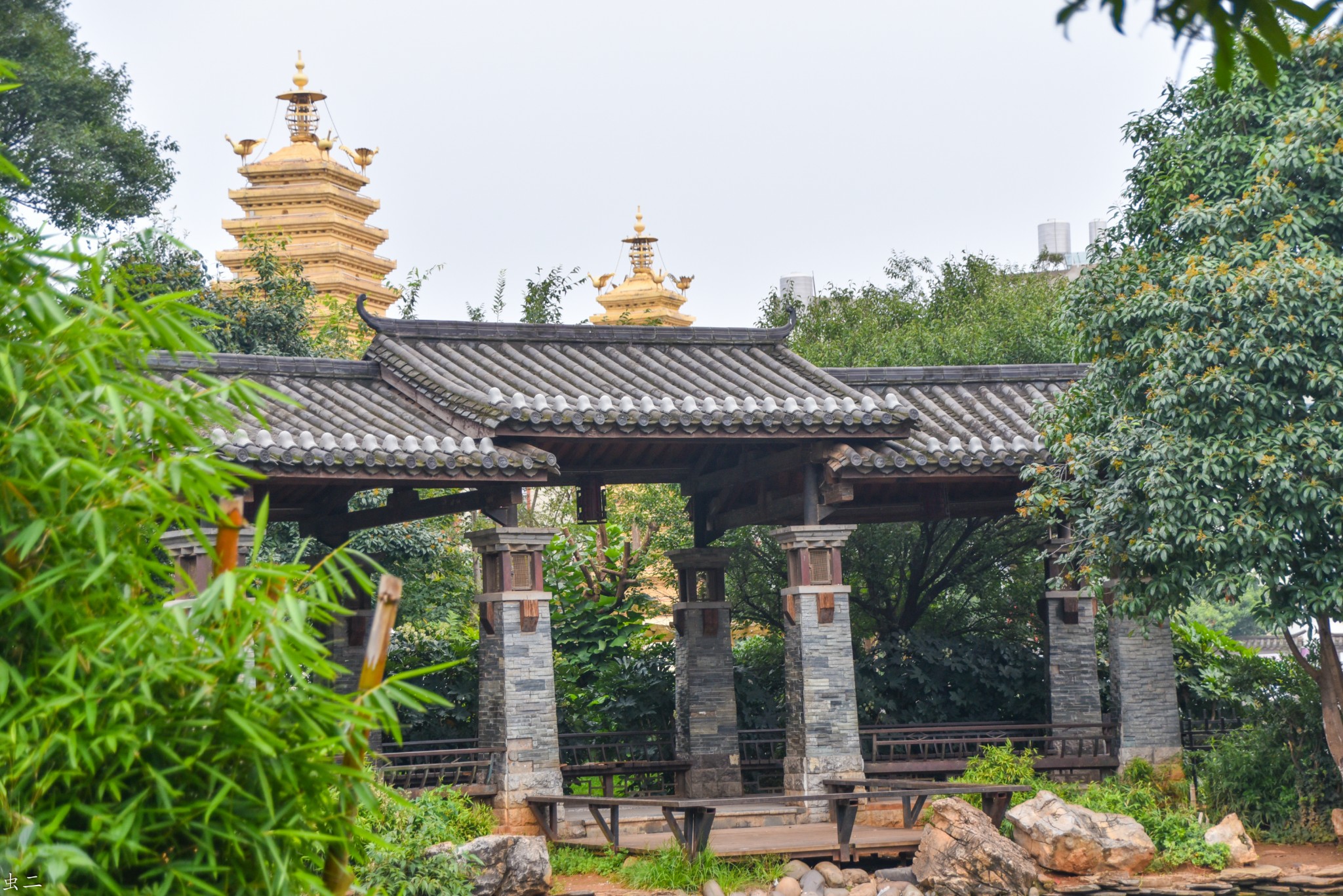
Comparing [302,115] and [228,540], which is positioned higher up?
[302,115]

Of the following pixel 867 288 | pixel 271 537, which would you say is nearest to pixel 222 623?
pixel 271 537

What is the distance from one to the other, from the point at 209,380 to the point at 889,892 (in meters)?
7.68

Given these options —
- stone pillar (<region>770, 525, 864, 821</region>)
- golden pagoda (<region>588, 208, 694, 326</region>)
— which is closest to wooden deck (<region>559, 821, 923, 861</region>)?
stone pillar (<region>770, 525, 864, 821</region>)

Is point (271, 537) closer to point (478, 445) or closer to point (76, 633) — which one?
point (478, 445)

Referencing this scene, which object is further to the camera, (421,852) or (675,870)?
(675,870)

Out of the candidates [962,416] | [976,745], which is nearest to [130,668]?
[962,416]

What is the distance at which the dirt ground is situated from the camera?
10.4 metres

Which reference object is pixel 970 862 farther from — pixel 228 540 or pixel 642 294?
pixel 642 294

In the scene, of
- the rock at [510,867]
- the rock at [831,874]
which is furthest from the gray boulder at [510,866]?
the rock at [831,874]

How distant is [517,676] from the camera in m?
11.6

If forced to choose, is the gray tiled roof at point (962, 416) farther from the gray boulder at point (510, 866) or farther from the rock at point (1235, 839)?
the gray boulder at point (510, 866)

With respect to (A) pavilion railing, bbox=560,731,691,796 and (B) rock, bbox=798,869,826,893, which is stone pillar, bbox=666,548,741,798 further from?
(B) rock, bbox=798,869,826,893

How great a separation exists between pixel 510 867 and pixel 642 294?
28.7 m

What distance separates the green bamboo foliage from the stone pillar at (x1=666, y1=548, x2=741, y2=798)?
10.9m
